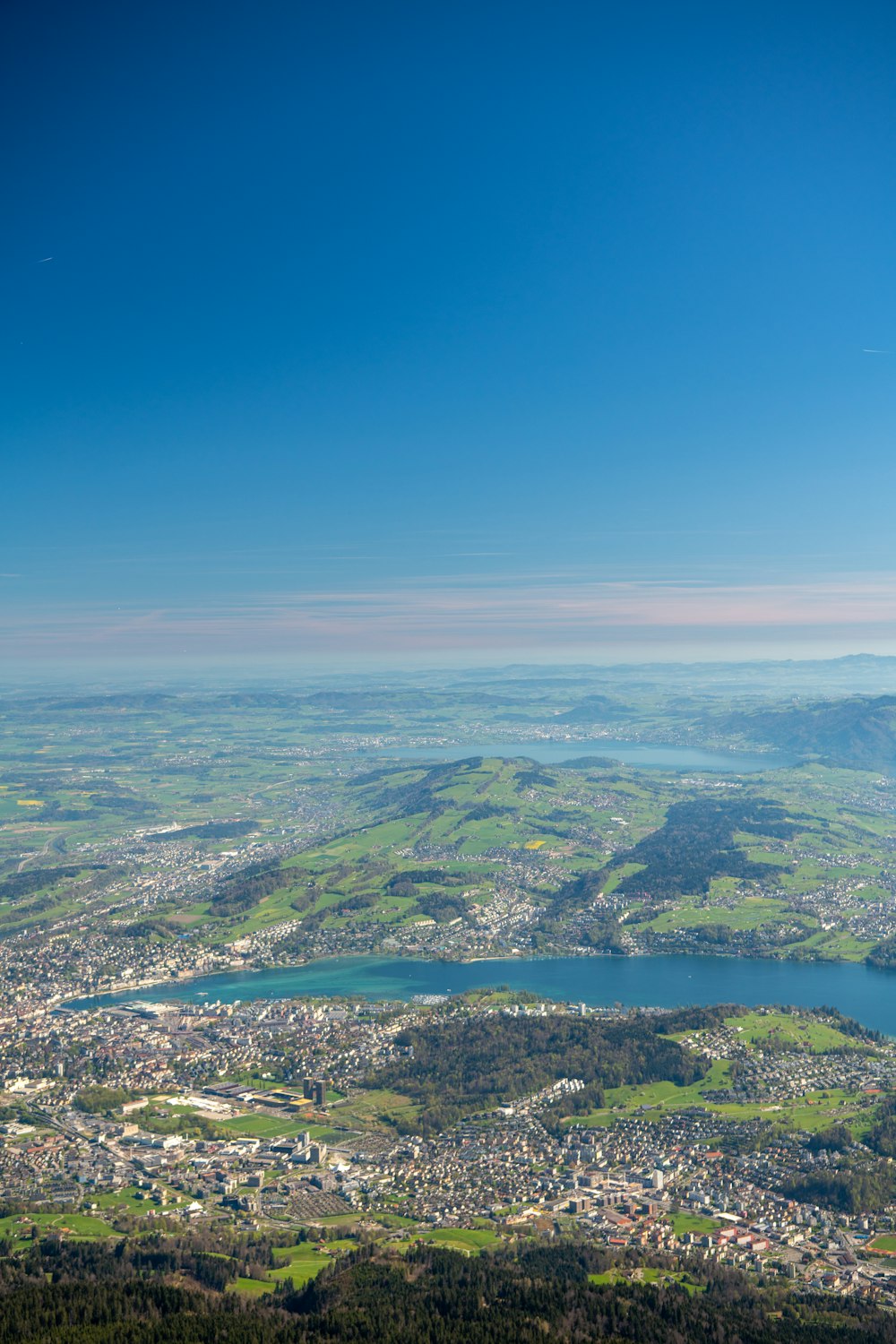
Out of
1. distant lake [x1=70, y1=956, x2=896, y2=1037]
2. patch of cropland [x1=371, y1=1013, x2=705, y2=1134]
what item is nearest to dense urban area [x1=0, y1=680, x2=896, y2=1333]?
patch of cropland [x1=371, y1=1013, x2=705, y2=1134]

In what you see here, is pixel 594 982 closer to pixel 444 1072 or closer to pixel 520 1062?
pixel 520 1062

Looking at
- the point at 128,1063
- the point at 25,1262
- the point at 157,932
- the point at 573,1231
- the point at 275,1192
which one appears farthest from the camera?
the point at 157,932

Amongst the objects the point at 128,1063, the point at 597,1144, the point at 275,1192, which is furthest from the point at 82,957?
the point at 597,1144

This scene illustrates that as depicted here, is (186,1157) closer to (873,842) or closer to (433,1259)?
(433,1259)

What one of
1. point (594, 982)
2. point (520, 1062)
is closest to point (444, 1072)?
point (520, 1062)

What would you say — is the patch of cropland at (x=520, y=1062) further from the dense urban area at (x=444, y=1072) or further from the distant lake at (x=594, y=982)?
the distant lake at (x=594, y=982)

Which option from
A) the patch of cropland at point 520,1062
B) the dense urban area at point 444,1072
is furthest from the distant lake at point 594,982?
the patch of cropland at point 520,1062
